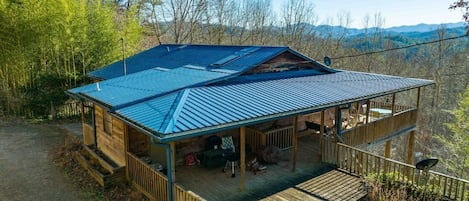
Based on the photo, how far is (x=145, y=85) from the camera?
9234 millimetres

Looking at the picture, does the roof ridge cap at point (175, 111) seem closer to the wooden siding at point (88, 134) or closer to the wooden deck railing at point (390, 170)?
the wooden deck railing at point (390, 170)

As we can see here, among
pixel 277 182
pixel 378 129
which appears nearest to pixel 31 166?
pixel 277 182

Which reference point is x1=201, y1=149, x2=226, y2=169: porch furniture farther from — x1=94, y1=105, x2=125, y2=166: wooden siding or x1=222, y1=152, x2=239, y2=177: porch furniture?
x1=94, y1=105, x2=125, y2=166: wooden siding

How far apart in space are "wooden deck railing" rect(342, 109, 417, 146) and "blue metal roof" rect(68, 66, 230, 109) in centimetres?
418

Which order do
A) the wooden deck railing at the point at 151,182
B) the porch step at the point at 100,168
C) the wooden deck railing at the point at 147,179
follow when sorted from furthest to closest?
the porch step at the point at 100,168 < the wooden deck railing at the point at 147,179 < the wooden deck railing at the point at 151,182

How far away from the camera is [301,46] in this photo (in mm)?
31000

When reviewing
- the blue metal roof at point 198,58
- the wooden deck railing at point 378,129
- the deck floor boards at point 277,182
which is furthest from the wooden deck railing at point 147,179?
the wooden deck railing at point 378,129

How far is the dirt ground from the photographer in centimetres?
873

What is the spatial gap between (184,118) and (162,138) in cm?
82

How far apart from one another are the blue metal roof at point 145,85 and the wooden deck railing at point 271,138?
1932 mm

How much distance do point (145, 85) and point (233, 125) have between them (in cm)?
380

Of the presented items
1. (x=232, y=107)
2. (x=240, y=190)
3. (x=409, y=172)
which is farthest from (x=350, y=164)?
(x=232, y=107)

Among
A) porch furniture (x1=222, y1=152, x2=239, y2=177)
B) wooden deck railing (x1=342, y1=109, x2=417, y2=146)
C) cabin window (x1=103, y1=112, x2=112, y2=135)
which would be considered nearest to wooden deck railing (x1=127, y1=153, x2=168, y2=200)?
cabin window (x1=103, y1=112, x2=112, y2=135)

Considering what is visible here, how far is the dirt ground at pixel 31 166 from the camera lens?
8.73 metres
